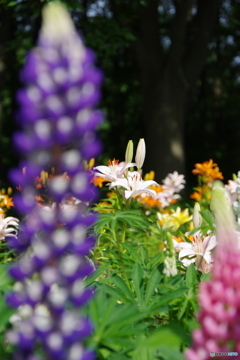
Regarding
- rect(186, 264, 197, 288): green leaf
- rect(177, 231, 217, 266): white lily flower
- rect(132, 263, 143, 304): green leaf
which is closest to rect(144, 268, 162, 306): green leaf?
rect(132, 263, 143, 304): green leaf

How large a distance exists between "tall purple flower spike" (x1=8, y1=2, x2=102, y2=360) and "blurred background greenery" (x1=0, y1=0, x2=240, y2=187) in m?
5.78

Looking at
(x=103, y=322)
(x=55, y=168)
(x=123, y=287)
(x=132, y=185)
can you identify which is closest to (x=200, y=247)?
(x=132, y=185)

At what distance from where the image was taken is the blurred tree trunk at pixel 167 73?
9.59m

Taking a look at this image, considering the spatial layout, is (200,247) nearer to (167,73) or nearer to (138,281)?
(138,281)

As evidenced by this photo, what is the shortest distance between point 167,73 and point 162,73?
109 millimetres

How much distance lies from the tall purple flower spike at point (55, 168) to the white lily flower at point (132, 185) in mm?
1199

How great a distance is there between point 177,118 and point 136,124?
337 inches

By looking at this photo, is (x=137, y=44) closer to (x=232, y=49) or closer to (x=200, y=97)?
(x=232, y=49)

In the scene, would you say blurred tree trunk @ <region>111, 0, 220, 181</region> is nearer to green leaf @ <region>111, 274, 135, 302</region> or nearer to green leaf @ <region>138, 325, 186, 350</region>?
green leaf @ <region>111, 274, 135, 302</region>

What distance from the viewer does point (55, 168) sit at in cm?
113

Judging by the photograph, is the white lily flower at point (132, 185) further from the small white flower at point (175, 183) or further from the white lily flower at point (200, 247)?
the small white flower at point (175, 183)

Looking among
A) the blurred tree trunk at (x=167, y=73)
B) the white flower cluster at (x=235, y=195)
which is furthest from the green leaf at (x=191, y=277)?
the blurred tree trunk at (x=167, y=73)

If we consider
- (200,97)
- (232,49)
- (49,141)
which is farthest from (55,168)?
(200,97)

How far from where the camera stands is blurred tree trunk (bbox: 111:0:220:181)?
31.4 ft
